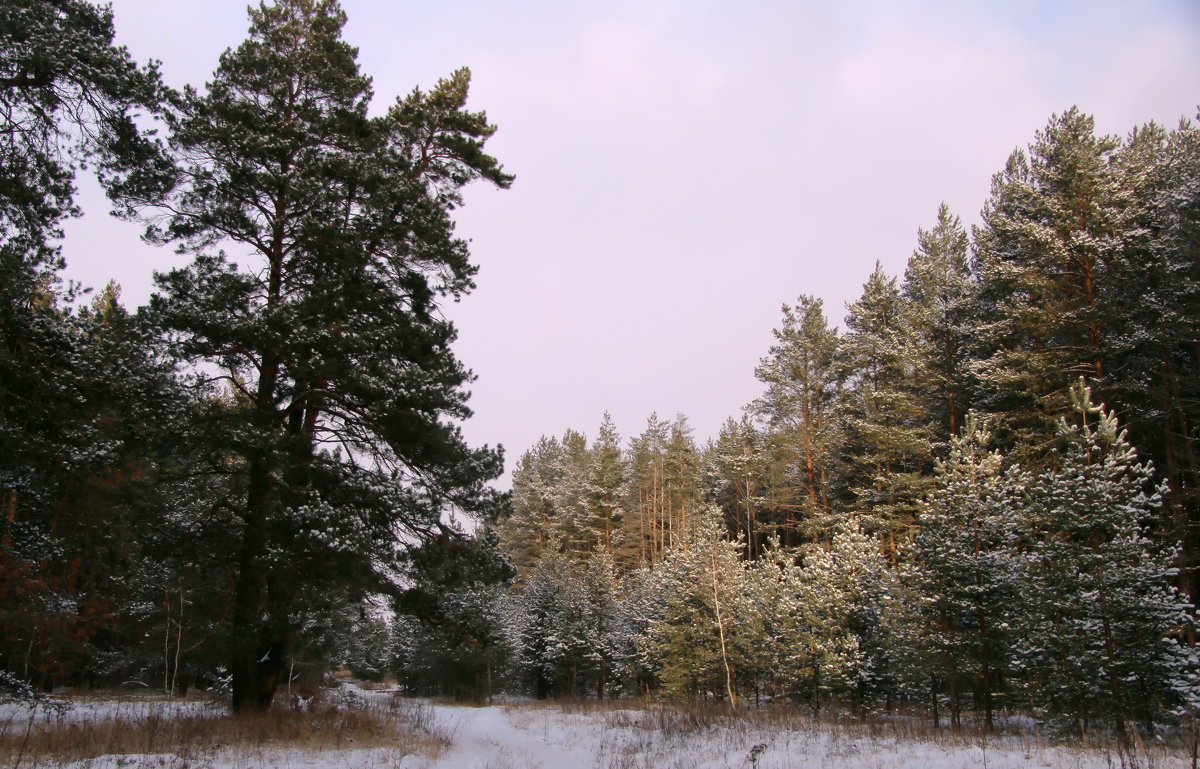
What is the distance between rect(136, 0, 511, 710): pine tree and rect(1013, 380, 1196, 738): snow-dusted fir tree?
12975 mm

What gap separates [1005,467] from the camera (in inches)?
894

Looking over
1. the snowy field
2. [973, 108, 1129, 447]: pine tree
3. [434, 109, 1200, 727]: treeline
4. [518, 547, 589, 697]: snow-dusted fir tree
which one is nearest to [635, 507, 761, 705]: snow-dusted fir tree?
[434, 109, 1200, 727]: treeline

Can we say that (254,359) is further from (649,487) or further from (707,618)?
(649,487)

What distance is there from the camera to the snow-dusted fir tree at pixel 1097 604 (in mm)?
13836

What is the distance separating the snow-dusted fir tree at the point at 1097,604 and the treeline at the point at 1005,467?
0.16 ft

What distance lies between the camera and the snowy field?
9555 millimetres

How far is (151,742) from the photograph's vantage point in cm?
975

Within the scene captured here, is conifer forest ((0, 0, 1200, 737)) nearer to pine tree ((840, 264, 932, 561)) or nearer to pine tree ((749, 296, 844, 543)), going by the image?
pine tree ((840, 264, 932, 561))

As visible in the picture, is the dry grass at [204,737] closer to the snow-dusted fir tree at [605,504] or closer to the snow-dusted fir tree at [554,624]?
the snow-dusted fir tree at [554,624]

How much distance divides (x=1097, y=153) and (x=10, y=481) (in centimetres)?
2933

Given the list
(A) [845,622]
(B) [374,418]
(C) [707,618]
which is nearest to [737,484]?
(C) [707,618]

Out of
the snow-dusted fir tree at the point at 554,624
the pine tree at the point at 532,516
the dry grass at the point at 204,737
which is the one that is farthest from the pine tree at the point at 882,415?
the pine tree at the point at 532,516

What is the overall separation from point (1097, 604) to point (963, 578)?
344cm

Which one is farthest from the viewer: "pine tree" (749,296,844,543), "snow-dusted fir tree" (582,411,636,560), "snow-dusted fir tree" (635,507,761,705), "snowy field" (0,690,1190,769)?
"snow-dusted fir tree" (582,411,636,560)
